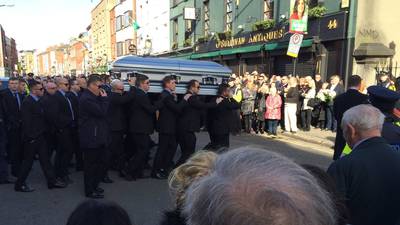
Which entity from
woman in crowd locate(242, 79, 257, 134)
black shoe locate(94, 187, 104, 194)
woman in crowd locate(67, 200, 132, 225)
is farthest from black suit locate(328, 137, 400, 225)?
woman in crowd locate(242, 79, 257, 134)

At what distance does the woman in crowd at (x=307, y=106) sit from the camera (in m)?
12.4

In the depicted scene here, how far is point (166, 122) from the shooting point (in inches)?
283

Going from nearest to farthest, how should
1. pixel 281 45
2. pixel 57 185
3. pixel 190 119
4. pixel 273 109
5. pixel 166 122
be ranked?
pixel 57 185 < pixel 166 122 < pixel 190 119 < pixel 273 109 < pixel 281 45

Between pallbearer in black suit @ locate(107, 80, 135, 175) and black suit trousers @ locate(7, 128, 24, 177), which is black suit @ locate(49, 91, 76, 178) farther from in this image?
black suit trousers @ locate(7, 128, 24, 177)

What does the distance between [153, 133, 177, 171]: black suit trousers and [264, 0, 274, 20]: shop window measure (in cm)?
1254

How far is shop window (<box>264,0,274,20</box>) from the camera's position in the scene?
18.3 meters

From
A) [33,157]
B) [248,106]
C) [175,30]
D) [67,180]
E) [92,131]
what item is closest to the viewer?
[92,131]

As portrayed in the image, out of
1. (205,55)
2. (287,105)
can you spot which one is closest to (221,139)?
(287,105)

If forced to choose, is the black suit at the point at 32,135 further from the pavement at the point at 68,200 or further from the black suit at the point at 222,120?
the black suit at the point at 222,120

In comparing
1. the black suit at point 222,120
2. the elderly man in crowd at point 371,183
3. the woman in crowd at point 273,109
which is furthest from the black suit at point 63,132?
the woman in crowd at point 273,109

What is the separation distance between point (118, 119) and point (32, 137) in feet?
5.56

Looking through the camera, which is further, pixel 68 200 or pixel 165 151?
pixel 165 151

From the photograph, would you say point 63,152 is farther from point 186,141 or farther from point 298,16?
point 298,16

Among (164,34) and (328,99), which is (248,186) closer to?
(328,99)
